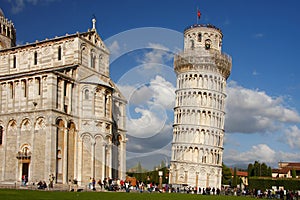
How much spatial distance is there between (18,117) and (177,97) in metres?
36.4

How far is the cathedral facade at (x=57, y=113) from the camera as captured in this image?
3856 centimetres

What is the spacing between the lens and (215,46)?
73.9 meters

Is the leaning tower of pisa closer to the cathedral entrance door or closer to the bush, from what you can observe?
the bush

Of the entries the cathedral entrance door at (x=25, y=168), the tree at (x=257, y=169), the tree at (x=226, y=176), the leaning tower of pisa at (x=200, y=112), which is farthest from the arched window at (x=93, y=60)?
the tree at (x=226, y=176)

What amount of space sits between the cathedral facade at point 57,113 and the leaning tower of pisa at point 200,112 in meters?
23.2

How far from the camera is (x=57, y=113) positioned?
39031mm

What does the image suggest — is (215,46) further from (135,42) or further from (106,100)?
(135,42)

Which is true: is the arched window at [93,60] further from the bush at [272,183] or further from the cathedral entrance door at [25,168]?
the bush at [272,183]

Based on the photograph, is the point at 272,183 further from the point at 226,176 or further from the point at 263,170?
the point at 226,176

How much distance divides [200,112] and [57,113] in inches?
1368

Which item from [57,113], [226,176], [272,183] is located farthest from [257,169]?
[57,113]

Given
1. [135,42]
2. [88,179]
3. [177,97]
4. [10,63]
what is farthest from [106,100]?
[177,97]

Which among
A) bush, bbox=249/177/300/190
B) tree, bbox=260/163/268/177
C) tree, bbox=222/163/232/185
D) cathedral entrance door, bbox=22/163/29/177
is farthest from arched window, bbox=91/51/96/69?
tree, bbox=222/163/232/185

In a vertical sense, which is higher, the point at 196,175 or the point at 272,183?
the point at 196,175
